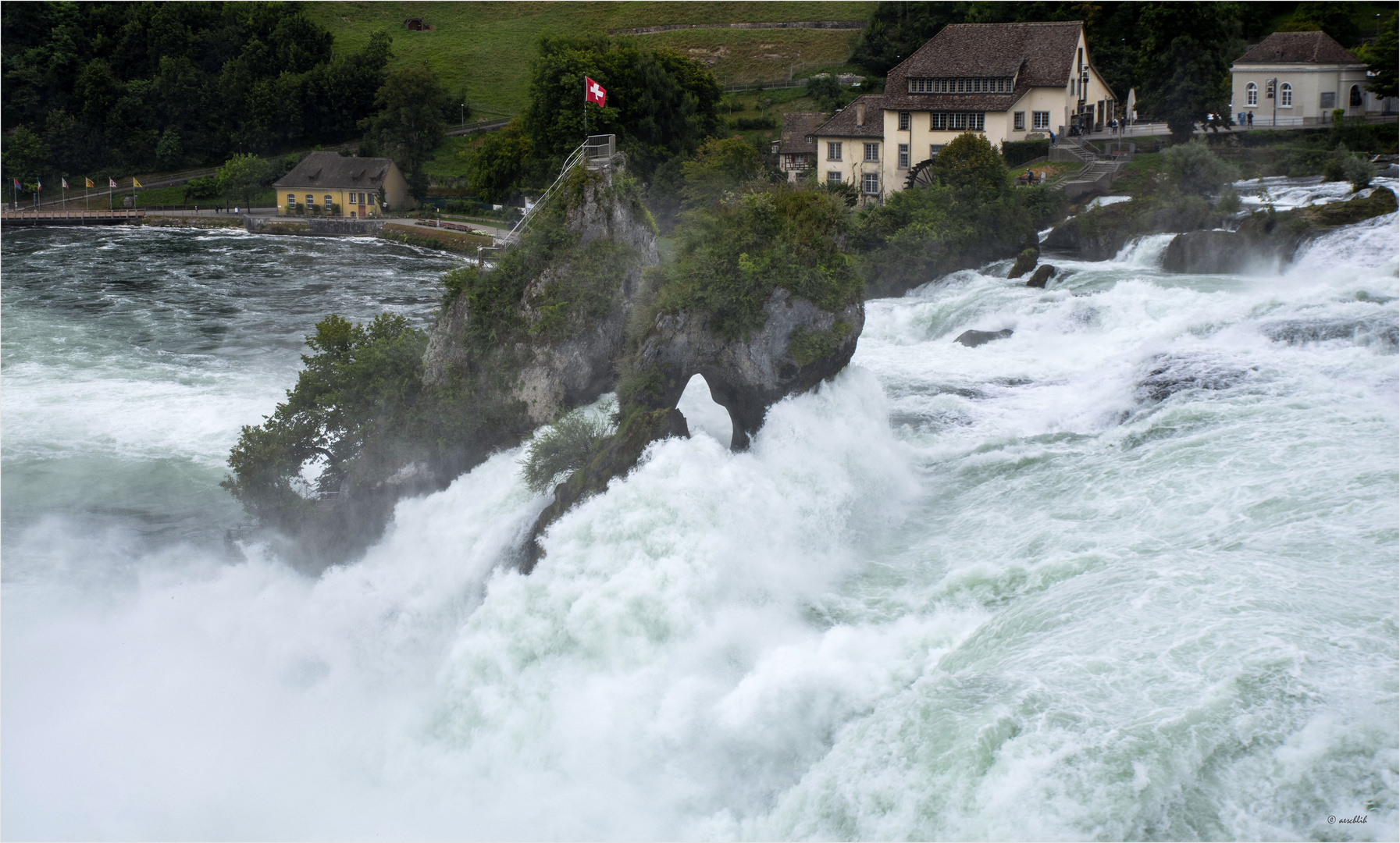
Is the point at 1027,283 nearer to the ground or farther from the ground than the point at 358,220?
nearer to the ground

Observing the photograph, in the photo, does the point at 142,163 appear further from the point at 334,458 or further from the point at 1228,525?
the point at 1228,525

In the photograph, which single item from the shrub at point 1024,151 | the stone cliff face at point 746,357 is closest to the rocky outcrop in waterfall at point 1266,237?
the shrub at point 1024,151

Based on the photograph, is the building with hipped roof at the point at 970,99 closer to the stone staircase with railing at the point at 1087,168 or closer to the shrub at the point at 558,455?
the stone staircase with railing at the point at 1087,168

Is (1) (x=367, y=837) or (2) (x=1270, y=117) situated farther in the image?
(2) (x=1270, y=117)

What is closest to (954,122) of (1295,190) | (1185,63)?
(1185,63)

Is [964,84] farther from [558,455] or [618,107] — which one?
[558,455]

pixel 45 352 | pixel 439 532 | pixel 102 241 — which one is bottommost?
pixel 439 532

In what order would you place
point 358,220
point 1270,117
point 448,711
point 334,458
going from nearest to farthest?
point 448,711
point 334,458
point 1270,117
point 358,220

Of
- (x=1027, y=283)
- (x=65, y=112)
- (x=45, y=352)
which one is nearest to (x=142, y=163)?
(x=65, y=112)
